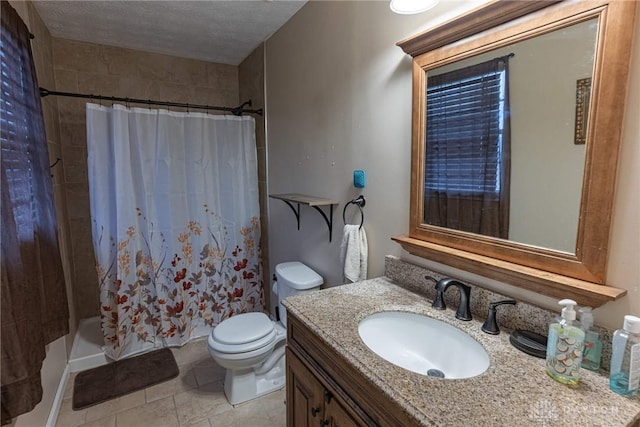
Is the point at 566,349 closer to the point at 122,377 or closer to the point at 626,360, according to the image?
the point at 626,360

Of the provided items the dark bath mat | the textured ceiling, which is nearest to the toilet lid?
the dark bath mat

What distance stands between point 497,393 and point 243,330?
4.94ft

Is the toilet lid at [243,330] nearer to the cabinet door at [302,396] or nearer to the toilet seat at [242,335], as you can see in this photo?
the toilet seat at [242,335]

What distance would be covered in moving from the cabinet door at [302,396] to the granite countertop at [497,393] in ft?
0.73

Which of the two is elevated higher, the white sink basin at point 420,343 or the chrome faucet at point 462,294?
the chrome faucet at point 462,294

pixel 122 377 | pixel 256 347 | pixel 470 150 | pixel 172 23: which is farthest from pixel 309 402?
pixel 172 23

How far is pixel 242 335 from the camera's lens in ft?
6.19

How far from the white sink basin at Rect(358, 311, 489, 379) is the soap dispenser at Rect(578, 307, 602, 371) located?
255mm

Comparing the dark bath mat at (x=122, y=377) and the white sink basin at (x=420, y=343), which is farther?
the dark bath mat at (x=122, y=377)

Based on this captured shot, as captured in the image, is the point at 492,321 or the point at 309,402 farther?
the point at 309,402

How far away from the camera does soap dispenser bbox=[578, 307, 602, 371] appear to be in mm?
825

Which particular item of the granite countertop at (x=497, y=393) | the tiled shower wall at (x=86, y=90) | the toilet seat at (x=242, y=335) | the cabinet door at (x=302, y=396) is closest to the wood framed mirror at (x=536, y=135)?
the granite countertop at (x=497, y=393)

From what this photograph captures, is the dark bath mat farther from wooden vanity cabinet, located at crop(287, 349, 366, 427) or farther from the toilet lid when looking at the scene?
wooden vanity cabinet, located at crop(287, 349, 366, 427)

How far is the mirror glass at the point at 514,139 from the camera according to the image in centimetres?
88
